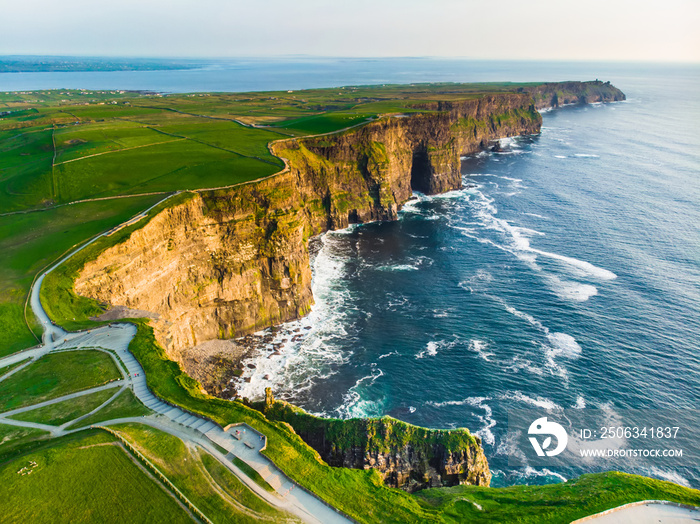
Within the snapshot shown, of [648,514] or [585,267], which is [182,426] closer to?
[648,514]

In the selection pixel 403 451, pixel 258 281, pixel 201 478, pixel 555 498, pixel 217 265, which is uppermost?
pixel 217 265

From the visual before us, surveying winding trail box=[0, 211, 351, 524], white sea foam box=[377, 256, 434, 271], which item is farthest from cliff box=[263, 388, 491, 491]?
white sea foam box=[377, 256, 434, 271]

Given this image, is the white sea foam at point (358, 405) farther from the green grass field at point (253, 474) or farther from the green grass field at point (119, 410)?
the green grass field at point (119, 410)

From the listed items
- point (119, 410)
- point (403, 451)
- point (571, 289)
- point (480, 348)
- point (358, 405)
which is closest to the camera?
point (119, 410)

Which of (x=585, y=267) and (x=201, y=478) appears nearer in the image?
(x=201, y=478)

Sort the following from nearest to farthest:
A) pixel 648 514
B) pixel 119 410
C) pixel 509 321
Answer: pixel 648 514 → pixel 119 410 → pixel 509 321

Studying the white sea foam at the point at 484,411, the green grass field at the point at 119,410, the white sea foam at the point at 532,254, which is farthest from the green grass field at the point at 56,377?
the white sea foam at the point at 532,254

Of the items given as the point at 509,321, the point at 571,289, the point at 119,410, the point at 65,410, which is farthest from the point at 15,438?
the point at 571,289
